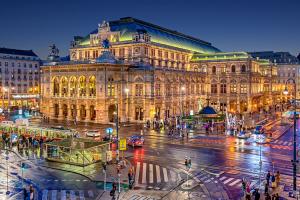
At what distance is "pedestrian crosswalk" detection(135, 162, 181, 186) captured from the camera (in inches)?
1373

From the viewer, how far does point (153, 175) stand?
122ft

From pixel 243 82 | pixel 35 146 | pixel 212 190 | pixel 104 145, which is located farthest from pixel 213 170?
pixel 243 82

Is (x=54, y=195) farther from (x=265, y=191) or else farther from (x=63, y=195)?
(x=265, y=191)

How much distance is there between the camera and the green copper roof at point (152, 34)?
319 ft

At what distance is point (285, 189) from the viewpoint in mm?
32250

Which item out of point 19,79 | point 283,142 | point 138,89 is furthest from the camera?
point 19,79

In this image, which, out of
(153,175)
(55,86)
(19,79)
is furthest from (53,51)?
(153,175)

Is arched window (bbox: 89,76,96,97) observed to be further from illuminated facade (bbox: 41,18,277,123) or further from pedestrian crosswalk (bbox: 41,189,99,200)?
pedestrian crosswalk (bbox: 41,189,99,200)

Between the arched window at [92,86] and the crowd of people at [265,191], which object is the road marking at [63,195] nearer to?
the crowd of people at [265,191]

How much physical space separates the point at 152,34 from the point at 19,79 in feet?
Answer: 216

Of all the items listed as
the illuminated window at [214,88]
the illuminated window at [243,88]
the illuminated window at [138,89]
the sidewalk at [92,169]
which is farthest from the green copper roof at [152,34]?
the sidewalk at [92,169]

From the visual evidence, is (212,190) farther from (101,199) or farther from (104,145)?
(104,145)

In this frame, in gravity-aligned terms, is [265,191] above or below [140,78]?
below

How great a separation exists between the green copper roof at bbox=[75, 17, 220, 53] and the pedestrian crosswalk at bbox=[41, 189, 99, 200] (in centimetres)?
6762
